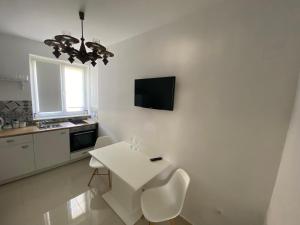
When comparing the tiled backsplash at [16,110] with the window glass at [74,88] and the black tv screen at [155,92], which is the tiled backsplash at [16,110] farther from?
the black tv screen at [155,92]

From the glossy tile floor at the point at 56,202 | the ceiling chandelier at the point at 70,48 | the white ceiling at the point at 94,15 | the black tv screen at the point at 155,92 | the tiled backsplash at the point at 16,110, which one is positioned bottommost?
the glossy tile floor at the point at 56,202

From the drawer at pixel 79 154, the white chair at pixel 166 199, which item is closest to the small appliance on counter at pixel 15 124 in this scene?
the drawer at pixel 79 154

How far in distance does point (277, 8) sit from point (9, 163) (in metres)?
3.94

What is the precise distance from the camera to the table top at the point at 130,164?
56.8 inches

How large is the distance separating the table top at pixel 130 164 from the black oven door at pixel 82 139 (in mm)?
1178

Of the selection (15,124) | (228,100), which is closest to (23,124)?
(15,124)

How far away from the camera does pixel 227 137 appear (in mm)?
1334

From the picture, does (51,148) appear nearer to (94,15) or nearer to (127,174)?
(127,174)

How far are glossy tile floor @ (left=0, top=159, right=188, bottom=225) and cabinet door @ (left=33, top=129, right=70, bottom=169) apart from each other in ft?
0.82

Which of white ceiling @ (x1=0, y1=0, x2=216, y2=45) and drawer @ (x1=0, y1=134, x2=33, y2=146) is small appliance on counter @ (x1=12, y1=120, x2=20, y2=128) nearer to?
drawer @ (x1=0, y1=134, x2=33, y2=146)

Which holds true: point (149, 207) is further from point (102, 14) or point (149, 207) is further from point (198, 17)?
point (102, 14)

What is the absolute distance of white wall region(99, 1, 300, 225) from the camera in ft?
3.47

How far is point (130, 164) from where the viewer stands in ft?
5.67

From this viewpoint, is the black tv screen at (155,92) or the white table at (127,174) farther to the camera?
the black tv screen at (155,92)
